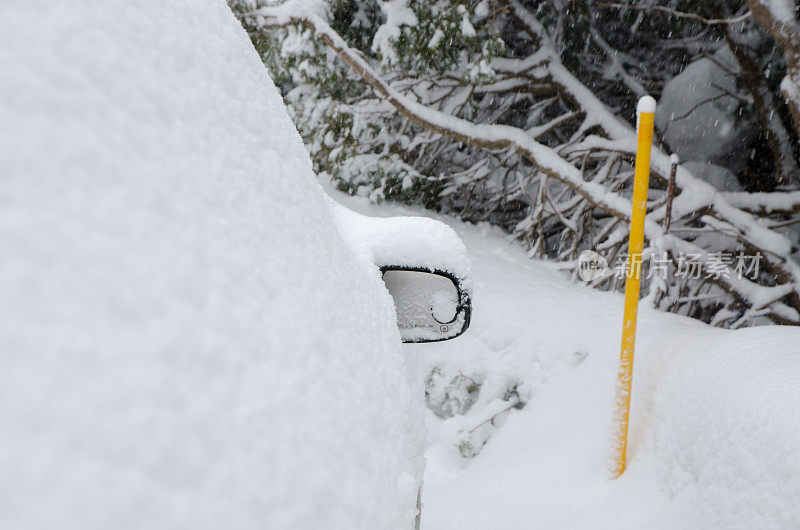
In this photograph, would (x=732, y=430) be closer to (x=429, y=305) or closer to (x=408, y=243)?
(x=429, y=305)

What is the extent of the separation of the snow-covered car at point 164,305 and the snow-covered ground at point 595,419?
79cm

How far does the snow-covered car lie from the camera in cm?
43

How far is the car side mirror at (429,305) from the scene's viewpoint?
4.87ft

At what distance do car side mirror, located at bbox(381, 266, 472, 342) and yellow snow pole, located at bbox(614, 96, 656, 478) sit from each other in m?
1.20

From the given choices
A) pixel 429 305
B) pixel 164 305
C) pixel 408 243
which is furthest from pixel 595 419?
pixel 164 305

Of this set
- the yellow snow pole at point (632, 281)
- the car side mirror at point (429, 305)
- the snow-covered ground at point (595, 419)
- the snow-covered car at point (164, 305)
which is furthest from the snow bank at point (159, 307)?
the yellow snow pole at point (632, 281)

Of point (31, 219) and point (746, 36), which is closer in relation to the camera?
point (31, 219)

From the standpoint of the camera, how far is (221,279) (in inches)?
23.9

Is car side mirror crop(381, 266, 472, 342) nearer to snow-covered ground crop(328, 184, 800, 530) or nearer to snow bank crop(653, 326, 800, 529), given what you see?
snow-covered ground crop(328, 184, 800, 530)

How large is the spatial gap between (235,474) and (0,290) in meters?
0.22

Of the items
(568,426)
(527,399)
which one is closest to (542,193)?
(527,399)

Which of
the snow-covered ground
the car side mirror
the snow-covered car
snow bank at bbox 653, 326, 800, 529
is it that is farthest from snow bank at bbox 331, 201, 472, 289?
snow bank at bbox 653, 326, 800, 529

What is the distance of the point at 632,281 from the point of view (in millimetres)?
2564

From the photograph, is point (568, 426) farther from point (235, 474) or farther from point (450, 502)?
point (235, 474)
